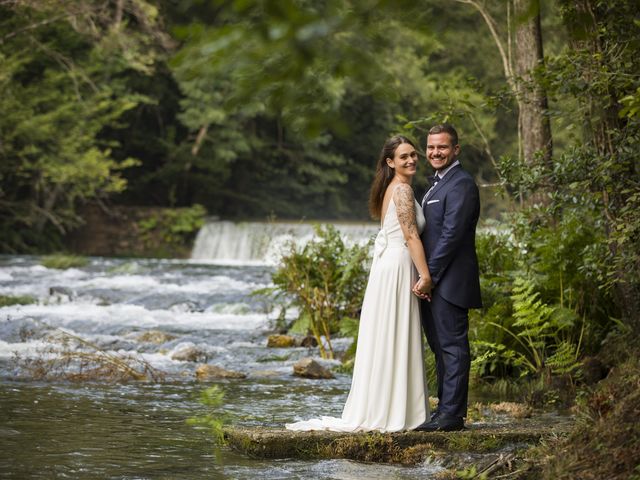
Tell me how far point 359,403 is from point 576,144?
3.56 metres

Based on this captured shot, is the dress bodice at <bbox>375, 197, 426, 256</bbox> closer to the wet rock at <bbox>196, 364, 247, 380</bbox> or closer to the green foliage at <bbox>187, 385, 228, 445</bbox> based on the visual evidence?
the green foliage at <bbox>187, 385, 228, 445</bbox>

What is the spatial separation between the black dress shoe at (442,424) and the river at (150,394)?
1.69 ft

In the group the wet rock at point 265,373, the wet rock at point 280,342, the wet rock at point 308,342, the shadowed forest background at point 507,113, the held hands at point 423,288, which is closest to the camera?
the shadowed forest background at point 507,113

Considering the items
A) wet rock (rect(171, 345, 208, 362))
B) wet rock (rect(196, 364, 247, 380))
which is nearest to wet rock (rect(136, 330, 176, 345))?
wet rock (rect(171, 345, 208, 362))

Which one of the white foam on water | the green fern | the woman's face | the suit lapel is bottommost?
the white foam on water

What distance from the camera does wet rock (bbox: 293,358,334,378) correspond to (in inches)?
432

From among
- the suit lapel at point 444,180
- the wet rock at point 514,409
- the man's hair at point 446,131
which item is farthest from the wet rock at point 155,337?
the man's hair at point 446,131

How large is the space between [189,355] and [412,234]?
6003mm

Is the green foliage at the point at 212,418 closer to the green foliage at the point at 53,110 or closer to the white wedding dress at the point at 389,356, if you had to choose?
the white wedding dress at the point at 389,356

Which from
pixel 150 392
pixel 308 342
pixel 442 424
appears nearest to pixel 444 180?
pixel 442 424

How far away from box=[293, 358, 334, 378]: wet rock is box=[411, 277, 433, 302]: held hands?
4.30 metres

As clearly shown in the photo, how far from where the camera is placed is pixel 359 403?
6812 mm

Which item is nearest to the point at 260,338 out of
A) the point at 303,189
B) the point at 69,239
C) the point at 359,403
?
the point at 359,403

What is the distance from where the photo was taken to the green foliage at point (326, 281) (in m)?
12.8
